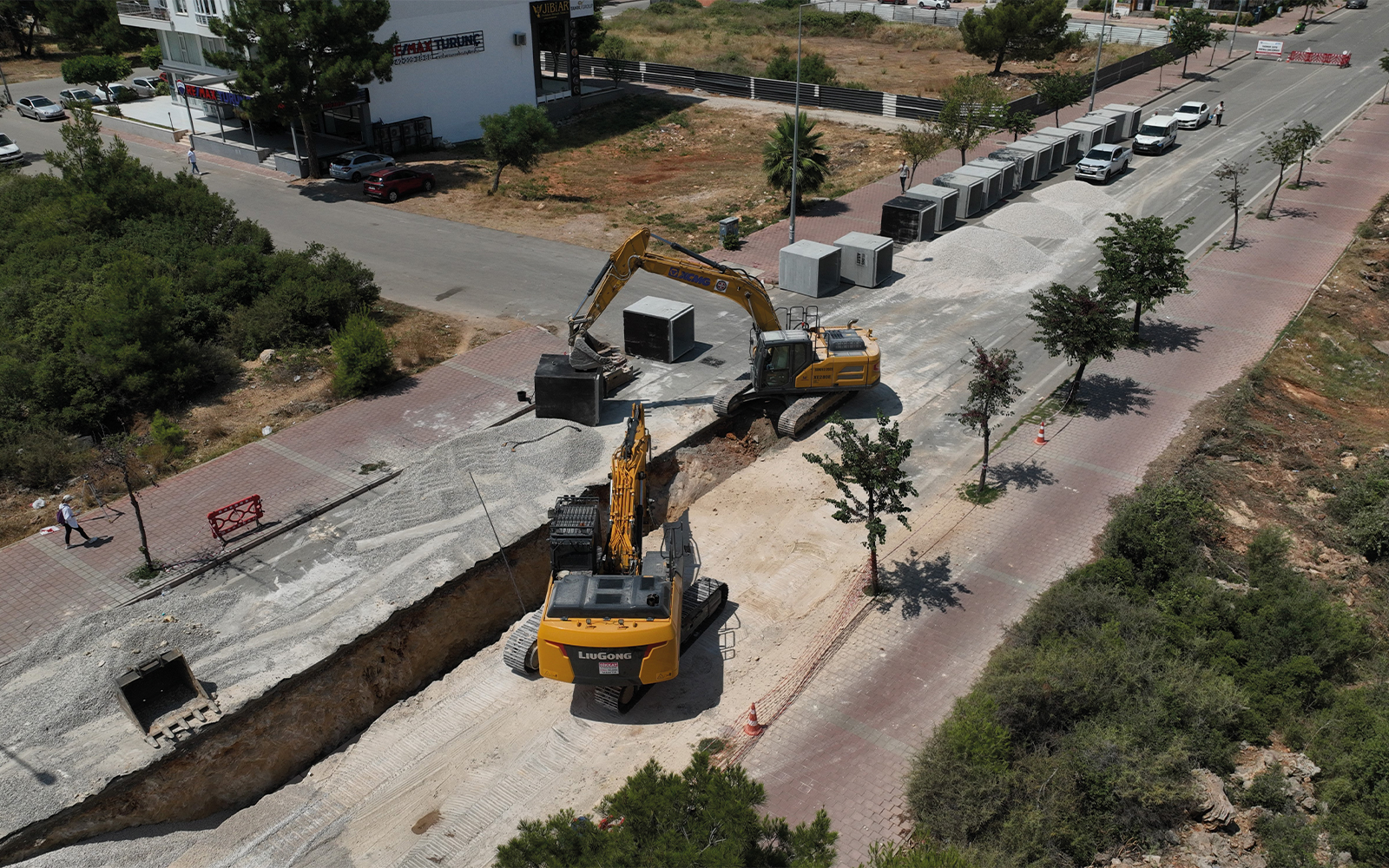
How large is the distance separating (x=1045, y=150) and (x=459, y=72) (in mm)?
27498

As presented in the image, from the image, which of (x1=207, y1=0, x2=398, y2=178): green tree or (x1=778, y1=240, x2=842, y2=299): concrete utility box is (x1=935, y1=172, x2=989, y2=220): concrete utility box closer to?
(x1=778, y1=240, x2=842, y2=299): concrete utility box

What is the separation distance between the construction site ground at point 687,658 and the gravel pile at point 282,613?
5 centimetres

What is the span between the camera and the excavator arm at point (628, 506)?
687 inches

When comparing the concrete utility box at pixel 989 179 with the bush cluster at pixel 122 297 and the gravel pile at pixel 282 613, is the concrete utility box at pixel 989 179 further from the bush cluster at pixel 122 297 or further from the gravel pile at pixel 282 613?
the bush cluster at pixel 122 297

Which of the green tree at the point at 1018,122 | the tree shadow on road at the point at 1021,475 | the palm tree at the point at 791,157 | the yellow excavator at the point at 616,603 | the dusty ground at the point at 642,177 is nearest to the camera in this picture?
the yellow excavator at the point at 616,603

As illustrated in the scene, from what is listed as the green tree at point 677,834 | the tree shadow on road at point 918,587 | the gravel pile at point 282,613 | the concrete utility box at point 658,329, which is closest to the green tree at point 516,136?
the concrete utility box at point 658,329

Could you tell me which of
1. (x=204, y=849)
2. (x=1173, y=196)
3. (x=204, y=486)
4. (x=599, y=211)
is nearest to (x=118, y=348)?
(x=204, y=486)

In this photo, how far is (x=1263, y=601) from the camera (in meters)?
16.9

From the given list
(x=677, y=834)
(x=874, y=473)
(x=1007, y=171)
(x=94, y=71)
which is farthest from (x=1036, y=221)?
(x=94, y=71)

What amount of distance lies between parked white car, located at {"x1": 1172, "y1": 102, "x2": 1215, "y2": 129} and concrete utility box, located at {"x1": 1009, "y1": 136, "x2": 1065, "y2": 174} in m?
9.74

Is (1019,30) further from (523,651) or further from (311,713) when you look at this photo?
(311,713)

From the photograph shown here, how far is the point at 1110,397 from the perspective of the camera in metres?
24.7

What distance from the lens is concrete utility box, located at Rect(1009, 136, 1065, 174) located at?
132ft

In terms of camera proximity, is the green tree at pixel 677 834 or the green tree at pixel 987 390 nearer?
the green tree at pixel 677 834
